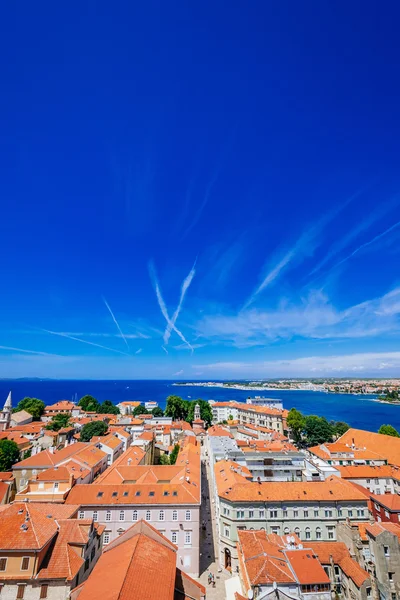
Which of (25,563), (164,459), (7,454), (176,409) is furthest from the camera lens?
(176,409)

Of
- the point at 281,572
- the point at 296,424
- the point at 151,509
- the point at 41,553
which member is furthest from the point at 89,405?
the point at 281,572

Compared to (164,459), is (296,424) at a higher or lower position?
higher

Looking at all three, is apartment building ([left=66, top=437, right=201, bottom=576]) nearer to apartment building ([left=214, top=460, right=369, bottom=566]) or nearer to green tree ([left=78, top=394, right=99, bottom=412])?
apartment building ([left=214, top=460, right=369, bottom=566])

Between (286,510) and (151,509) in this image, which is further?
(286,510)

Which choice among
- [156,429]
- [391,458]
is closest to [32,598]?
[391,458]

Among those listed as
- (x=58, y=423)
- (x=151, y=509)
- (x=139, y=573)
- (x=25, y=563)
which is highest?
(x=58, y=423)

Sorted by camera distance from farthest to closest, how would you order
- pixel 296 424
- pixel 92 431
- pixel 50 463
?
pixel 296 424 → pixel 92 431 → pixel 50 463

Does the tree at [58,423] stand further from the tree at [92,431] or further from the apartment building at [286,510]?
the apartment building at [286,510]

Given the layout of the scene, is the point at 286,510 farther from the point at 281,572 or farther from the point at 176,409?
Answer: the point at 176,409
